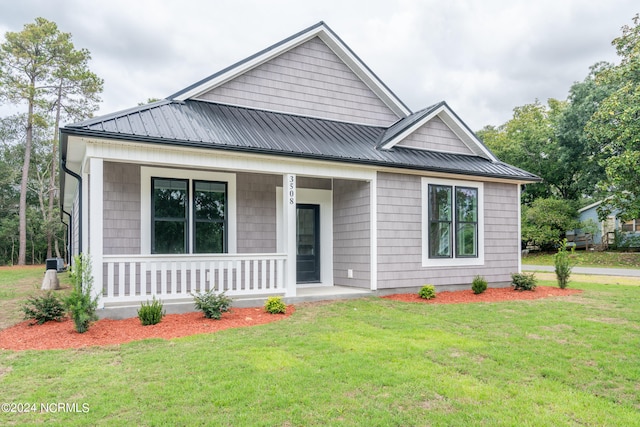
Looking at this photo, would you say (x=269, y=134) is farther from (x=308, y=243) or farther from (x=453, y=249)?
(x=453, y=249)

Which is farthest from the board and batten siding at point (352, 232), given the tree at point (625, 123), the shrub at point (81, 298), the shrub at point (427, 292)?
the tree at point (625, 123)

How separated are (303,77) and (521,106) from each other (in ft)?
103

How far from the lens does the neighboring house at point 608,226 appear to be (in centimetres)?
2616

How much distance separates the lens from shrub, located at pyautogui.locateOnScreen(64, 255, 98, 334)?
238 inches

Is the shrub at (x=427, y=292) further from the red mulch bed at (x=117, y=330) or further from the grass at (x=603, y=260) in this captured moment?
the grass at (x=603, y=260)

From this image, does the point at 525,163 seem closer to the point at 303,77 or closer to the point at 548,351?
the point at 303,77

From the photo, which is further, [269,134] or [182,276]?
[269,134]

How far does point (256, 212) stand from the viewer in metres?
9.59

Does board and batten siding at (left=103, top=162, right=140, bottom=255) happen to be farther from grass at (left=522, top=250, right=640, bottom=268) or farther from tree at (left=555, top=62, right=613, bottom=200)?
tree at (left=555, top=62, right=613, bottom=200)

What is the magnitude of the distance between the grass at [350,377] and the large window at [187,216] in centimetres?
302

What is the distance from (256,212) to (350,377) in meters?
5.80
